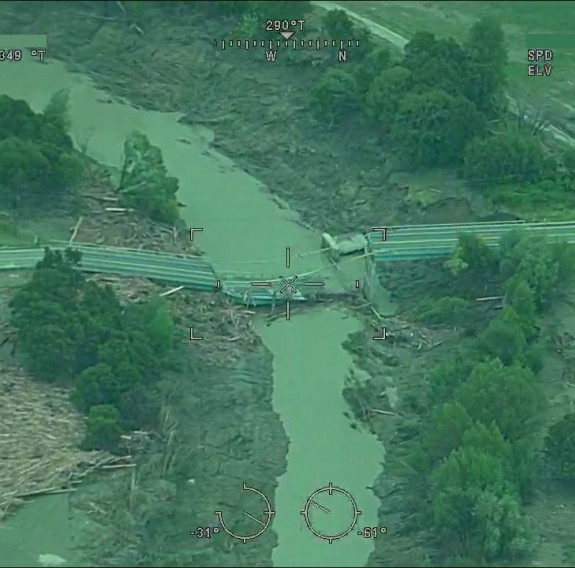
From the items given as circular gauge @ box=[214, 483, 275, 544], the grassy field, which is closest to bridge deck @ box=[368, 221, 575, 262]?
the grassy field

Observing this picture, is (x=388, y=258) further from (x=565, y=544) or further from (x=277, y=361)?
(x=565, y=544)

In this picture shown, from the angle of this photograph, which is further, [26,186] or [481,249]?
[26,186]

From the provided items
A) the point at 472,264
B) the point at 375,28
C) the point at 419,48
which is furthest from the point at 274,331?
the point at 375,28

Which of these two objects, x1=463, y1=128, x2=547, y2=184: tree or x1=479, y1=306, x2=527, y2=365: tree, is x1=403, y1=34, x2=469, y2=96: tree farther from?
x1=479, y1=306, x2=527, y2=365: tree

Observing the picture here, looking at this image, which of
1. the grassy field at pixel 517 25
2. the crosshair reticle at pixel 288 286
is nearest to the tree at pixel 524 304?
the crosshair reticle at pixel 288 286

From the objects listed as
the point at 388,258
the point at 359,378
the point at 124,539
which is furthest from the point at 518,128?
the point at 124,539

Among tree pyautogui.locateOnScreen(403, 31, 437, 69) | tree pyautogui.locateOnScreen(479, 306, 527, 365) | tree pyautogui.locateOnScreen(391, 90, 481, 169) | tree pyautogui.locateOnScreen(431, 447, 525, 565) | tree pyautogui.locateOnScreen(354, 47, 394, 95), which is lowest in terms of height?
tree pyautogui.locateOnScreen(431, 447, 525, 565)
